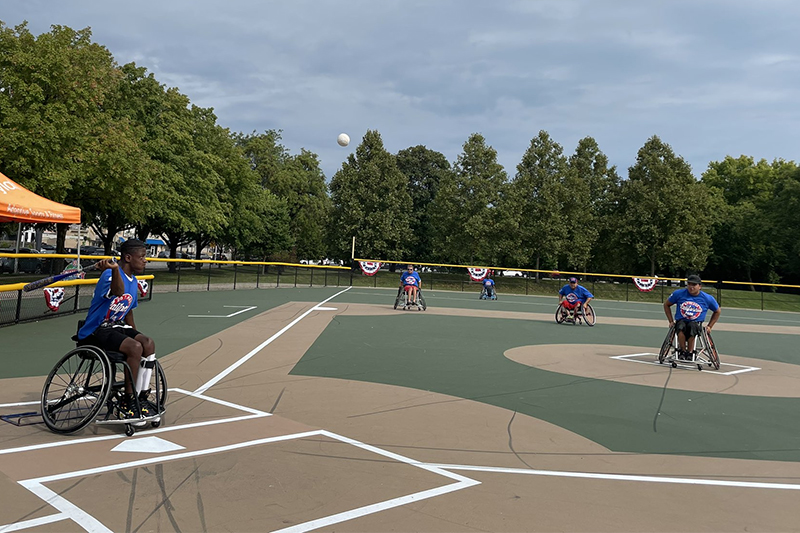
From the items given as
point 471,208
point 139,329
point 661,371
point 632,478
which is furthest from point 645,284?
point 632,478

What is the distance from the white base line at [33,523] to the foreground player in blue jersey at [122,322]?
212 centimetres

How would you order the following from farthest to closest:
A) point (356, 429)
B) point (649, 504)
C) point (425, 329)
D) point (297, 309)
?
point (297, 309) < point (425, 329) < point (356, 429) < point (649, 504)

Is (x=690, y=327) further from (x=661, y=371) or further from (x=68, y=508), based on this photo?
(x=68, y=508)

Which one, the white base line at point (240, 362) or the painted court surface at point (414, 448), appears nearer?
the painted court surface at point (414, 448)

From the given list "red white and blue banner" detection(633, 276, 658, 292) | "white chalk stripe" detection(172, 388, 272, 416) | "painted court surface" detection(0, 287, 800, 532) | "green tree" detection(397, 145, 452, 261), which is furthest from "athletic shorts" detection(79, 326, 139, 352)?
"green tree" detection(397, 145, 452, 261)

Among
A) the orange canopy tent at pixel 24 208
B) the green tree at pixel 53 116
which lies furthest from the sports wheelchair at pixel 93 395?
the green tree at pixel 53 116

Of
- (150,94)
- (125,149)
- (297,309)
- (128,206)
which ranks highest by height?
(150,94)

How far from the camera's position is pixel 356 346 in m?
12.5

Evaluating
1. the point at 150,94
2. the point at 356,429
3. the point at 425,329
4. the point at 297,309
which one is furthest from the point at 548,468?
the point at 150,94

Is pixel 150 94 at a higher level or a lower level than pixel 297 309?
higher

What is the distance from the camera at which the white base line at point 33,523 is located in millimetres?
3666

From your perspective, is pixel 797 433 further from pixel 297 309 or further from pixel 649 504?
pixel 297 309

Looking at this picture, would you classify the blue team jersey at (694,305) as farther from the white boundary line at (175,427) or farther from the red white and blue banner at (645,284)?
the red white and blue banner at (645,284)

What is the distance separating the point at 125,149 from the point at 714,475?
27.4 meters
